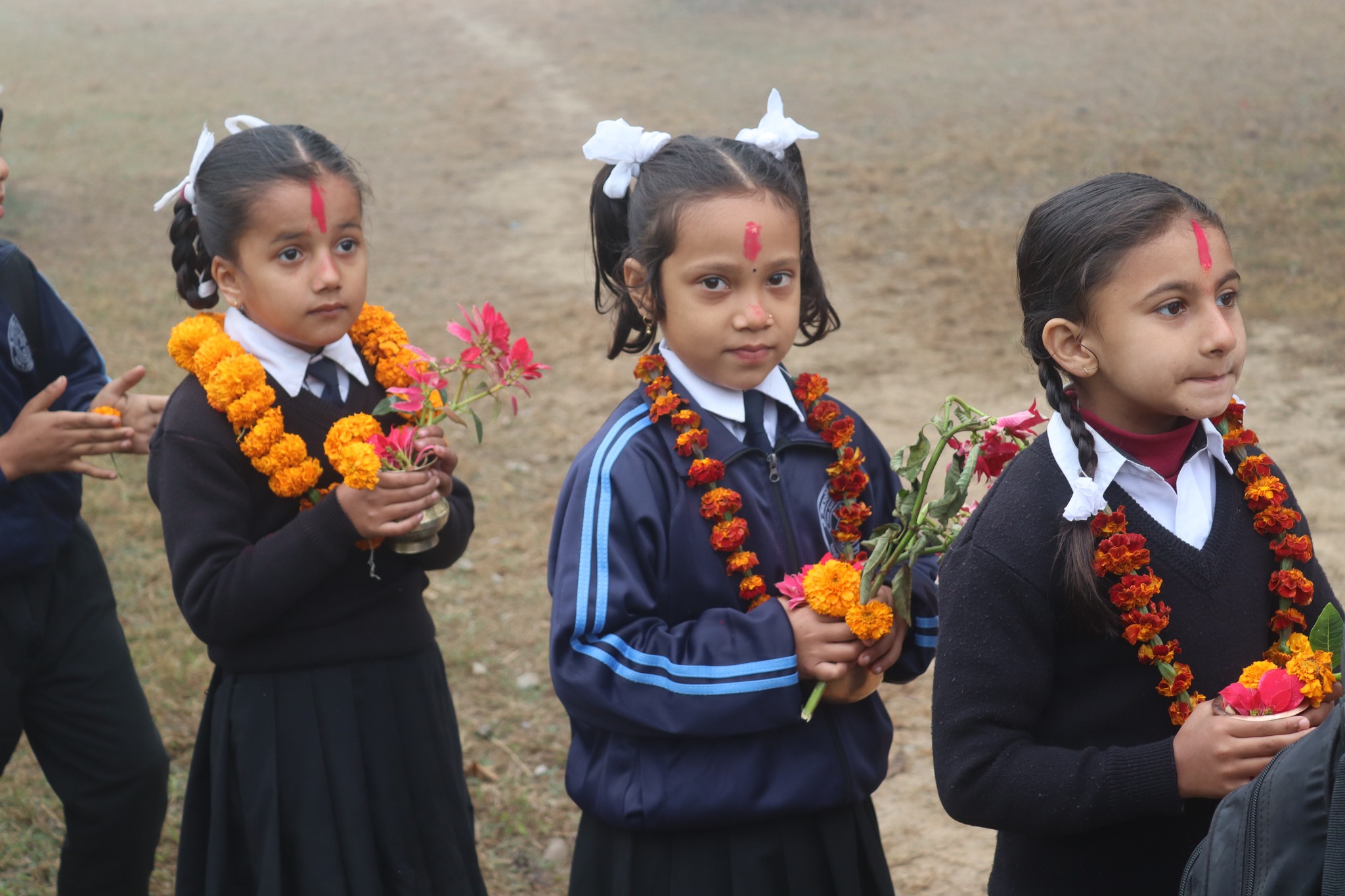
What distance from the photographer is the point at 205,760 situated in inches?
104

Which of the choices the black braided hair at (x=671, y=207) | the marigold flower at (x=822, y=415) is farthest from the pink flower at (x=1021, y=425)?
the black braided hair at (x=671, y=207)

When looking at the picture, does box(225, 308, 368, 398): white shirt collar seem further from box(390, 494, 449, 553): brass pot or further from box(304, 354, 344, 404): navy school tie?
box(390, 494, 449, 553): brass pot

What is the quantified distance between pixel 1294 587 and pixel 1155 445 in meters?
0.28

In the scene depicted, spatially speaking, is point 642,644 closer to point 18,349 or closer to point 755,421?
point 755,421

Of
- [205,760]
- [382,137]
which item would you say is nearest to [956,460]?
[205,760]

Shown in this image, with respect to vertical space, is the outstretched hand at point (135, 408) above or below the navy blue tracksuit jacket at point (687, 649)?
above

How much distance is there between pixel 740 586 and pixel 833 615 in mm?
168

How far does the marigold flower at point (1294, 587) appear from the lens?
72.5 inches

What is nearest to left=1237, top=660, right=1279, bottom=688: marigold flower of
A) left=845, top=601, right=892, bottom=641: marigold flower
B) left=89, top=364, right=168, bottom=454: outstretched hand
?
left=845, top=601, right=892, bottom=641: marigold flower

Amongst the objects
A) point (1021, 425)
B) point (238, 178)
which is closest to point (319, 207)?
point (238, 178)

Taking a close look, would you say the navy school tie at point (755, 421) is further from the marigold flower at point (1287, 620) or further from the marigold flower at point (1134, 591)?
the marigold flower at point (1287, 620)

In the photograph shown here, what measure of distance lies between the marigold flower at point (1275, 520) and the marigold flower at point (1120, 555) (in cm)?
22

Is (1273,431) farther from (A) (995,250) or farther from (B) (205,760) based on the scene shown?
(B) (205,760)

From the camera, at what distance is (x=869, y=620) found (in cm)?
204
